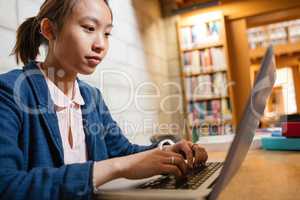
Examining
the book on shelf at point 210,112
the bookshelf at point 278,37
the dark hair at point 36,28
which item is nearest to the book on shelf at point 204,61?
the book on shelf at point 210,112

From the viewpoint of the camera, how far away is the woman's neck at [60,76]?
2.82ft

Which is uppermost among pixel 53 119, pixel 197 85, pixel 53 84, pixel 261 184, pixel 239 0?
pixel 239 0

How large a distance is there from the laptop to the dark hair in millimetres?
561

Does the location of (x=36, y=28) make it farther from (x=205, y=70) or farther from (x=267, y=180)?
(x=205, y=70)

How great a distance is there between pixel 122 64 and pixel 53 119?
1.40 m

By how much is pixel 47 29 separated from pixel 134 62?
4.86 feet

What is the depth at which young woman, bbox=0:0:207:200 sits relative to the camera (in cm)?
49

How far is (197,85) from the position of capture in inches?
130

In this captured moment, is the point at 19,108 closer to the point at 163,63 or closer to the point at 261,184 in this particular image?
the point at 261,184

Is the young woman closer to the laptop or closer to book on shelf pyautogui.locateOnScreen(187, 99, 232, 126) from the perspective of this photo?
the laptop

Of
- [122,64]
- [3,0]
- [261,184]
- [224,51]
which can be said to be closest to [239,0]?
[224,51]

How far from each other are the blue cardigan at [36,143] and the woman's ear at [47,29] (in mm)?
132

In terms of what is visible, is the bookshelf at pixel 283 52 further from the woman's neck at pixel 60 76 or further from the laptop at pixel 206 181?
the laptop at pixel 206 181

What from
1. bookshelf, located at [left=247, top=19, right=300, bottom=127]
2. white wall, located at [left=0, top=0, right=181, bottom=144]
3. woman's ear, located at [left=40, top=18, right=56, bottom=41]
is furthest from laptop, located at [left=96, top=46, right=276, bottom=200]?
bookshelf, located at [left=247, top=19, right=300, bottom=127]
